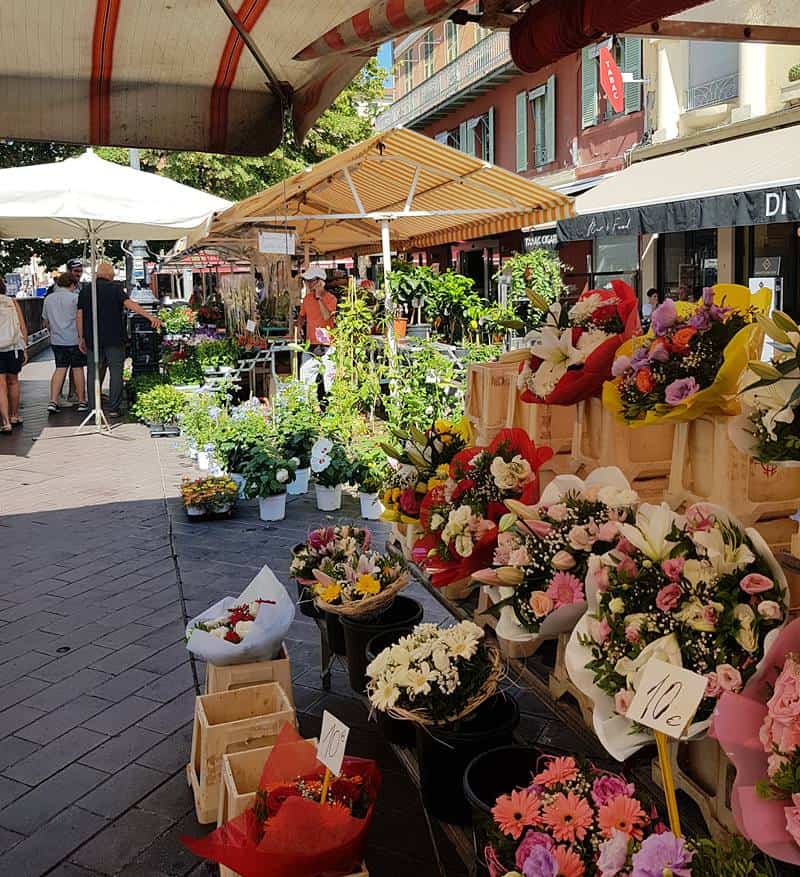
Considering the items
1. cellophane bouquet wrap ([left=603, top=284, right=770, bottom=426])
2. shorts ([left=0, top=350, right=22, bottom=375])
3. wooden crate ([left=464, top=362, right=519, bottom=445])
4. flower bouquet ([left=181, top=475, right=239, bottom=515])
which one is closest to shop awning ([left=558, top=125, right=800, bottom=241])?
flower bouquet ([left=181, top=475, right=239, bottom=515])

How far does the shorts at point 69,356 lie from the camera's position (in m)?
11.2

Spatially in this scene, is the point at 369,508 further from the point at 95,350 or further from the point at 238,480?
the point at 95,350

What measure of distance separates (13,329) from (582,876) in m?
9.34

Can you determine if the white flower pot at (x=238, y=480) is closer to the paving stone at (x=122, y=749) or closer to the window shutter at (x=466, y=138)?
the paving stone at (x=122, y=749)

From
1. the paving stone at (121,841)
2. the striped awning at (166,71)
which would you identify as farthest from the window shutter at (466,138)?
the paving stone at (121,841)

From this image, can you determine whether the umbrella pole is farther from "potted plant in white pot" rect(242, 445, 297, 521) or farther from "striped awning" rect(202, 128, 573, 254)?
"potted plant in white pot" rect(242, 445, 297, 521)

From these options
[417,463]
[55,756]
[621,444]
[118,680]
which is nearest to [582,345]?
[621,444]

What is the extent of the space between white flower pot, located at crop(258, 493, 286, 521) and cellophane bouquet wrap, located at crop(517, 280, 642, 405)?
392 centimetres

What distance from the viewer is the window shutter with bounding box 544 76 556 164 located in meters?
19.8

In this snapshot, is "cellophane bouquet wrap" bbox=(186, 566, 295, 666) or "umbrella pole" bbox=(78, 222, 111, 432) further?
"umbrella pole" bbox=(78, 222, 111, 432)

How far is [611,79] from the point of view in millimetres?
15500

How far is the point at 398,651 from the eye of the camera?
238 centimetres

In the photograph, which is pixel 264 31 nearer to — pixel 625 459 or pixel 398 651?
pixel 625 459

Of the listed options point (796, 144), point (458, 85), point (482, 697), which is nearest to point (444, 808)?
point (482, 697)
